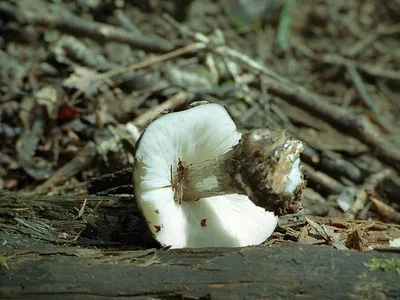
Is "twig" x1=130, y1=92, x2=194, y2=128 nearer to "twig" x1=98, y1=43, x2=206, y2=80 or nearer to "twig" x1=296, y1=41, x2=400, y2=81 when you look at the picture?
"twig" x1=98, y1=43, x2=206, y2=80

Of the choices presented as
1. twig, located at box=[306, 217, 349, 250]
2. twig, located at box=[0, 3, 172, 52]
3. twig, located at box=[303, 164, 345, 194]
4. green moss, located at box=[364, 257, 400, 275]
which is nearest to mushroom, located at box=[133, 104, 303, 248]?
twig, located at box=[306, 217, 349, 250]

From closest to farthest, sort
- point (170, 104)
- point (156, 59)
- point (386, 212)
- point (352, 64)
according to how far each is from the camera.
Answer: point (386, 212) < point (170, 104) < point (156, 59) < point (352, 64)

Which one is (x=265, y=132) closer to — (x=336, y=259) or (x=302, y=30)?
(x=336, y=259)

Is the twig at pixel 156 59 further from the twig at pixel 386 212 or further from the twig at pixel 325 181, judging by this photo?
the twig at pixel 386 212

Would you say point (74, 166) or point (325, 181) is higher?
point (74, 166)

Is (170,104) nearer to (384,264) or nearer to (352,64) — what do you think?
(352,64)

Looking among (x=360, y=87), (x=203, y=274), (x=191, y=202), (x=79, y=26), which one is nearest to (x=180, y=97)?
(x=79, y=26)

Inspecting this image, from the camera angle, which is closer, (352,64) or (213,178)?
(213,178)

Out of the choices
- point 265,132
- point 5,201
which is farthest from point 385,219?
point 5,201
